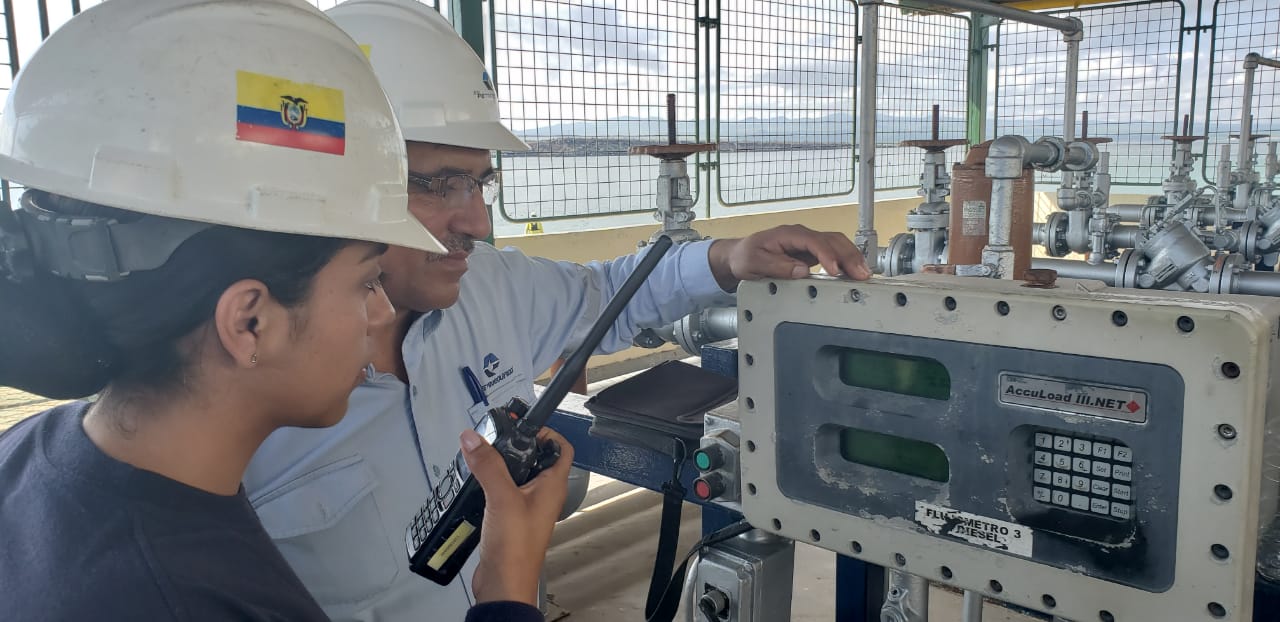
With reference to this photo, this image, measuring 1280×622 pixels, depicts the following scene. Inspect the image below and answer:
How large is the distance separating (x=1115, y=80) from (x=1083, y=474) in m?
4.94

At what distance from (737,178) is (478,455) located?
333 centimetres

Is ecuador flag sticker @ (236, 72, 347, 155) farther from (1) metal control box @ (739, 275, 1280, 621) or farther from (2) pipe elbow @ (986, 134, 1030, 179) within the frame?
(2) pipe elbow @ (986, 134, 1030, 179)

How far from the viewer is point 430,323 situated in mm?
1101

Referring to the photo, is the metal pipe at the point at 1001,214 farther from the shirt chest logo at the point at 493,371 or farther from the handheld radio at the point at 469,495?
the shirt chest logo at the point at 493,371

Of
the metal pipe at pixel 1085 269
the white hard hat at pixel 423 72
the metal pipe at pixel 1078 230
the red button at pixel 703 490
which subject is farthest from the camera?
the metal pipe at pixel 1078 230

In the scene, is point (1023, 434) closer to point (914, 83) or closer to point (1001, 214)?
point (1001, 214)

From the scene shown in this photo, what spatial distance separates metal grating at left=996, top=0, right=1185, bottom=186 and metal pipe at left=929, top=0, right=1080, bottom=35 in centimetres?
342

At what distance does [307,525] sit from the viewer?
93 centimetres

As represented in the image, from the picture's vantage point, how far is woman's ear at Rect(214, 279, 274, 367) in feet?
1.99

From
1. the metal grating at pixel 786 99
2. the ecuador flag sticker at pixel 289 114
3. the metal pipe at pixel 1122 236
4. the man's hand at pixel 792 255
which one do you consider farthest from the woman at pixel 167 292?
the metal grating at pixel 786 99

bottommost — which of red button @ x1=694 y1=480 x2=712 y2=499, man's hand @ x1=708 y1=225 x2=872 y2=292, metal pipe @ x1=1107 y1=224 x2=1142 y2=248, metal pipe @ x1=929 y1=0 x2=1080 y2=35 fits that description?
red button @ x1=694 y1=480 x2=712 y2=499

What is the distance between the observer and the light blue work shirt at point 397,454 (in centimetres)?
95

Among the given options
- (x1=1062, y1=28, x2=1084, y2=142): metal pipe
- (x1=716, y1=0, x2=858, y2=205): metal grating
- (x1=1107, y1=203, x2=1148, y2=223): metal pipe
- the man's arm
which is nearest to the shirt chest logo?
the man's arm

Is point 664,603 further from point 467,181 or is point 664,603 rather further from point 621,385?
point 467,181
